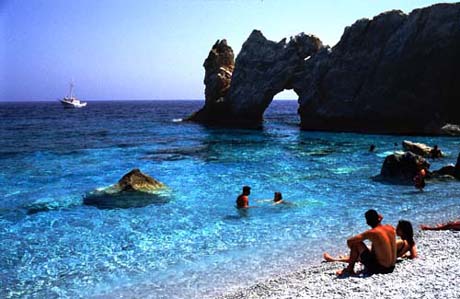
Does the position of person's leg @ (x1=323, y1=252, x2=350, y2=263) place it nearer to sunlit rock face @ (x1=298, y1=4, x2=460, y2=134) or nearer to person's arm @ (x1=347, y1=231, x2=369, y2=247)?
person's arm @ (x1=347, y1=231, x2=369, y2=247)

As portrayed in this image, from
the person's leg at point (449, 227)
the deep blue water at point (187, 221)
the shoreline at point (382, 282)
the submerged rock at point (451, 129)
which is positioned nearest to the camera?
the shoreline at point (382, 282)

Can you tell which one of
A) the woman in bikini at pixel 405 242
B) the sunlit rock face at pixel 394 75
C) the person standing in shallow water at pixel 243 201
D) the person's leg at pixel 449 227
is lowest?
the person standing in shallow water at pixel 243 201

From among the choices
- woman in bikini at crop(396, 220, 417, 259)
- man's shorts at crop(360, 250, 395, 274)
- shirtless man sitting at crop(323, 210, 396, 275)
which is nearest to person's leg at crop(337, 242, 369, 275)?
shirtless man sitting at crop(323, 210, 396, 275)

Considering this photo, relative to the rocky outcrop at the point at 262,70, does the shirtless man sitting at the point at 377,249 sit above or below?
below

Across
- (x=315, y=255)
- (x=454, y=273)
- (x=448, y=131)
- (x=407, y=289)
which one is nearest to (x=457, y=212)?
(x=315, y=255)

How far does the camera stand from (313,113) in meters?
61.5

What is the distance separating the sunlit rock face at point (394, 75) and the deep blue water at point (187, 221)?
67.8 feet

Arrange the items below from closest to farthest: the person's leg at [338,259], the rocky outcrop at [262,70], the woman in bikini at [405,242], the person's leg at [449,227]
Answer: the woman in bikini at [405,242], the person's leg at [338,259], the person's leg at [449,227], the rocky outcrop at [262,70]

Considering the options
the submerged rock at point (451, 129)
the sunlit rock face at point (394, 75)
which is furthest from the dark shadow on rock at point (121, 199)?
the sunlit rock face at point (394, 75)

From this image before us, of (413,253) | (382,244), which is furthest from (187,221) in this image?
(382,244)

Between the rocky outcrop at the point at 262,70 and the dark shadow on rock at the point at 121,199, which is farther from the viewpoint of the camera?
the rocky outcrop at the point at 262,70

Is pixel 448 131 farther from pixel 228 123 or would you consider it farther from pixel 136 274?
pixel 136 274

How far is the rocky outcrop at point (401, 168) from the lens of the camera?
24275 mm

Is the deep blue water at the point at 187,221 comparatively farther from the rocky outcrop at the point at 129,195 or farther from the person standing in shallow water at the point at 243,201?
the rocky outcrop at the point at 129,195
